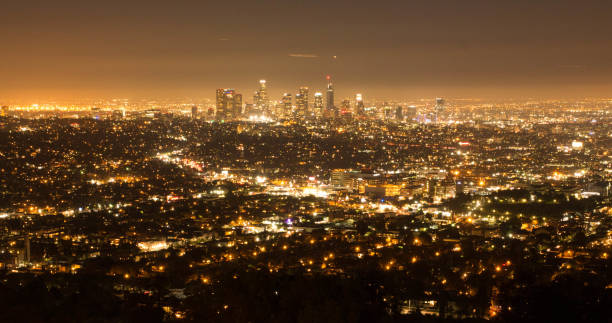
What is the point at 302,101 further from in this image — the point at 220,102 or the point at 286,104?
the point at 220,102

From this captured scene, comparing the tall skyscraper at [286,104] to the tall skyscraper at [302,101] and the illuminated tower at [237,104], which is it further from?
the illuminated tower at [237,104]

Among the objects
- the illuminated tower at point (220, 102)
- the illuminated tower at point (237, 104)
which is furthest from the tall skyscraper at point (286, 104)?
the illuminated tower at point (220, 102)

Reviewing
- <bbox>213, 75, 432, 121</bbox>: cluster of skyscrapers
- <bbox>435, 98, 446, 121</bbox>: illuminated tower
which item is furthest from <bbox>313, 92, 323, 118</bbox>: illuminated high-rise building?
<bbox>435, 98, 446, 121</bbox>: illuminated tower

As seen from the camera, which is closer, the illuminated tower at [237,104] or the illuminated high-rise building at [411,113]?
the illuminated tower at [237,104]

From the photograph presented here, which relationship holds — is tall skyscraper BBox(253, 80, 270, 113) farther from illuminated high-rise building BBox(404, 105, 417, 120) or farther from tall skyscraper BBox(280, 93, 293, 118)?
illuminated high-rise building BBox(404, 105, 417, 120)

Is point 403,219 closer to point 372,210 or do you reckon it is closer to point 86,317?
point 372,210

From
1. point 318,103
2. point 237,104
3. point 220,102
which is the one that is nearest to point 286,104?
point 318,103
